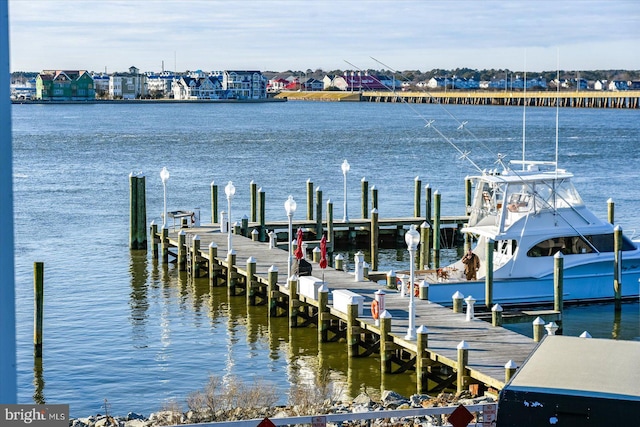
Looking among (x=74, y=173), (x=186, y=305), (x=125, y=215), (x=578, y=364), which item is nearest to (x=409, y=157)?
(x=74, y=173)

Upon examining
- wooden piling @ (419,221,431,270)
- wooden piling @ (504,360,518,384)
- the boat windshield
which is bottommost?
wooden piling @ (504,360,518,384)

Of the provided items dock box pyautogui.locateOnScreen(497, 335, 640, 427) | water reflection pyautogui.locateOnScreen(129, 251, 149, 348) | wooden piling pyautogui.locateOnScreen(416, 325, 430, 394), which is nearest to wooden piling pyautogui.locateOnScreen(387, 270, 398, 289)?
wooden piling pyautogui.locateOnScreen(416, 325, 430, 394)

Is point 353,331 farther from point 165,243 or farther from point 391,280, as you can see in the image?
point 165,243

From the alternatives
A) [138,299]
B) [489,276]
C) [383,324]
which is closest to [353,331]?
[383,324]

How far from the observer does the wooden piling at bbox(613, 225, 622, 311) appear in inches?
1105

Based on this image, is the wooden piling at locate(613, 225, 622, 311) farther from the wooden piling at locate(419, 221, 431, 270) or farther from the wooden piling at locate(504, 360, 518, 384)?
the wooden piling at locate(504, 360, 518, 384)

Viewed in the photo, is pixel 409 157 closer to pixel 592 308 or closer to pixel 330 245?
pixel 330 245

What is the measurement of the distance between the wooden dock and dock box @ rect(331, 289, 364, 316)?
0.31 feet

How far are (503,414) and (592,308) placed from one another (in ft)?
61.1

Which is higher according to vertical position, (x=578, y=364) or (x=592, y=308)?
(x=578, y=364)

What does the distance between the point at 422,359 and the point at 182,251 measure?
14518 millimetres

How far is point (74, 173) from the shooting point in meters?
67.4

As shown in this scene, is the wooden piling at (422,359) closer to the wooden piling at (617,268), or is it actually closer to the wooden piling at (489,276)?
the wooden piling at (489,276)

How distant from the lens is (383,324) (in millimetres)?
21797
